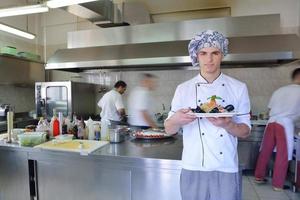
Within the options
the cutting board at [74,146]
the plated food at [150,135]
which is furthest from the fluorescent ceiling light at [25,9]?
the plated food at [150,135]

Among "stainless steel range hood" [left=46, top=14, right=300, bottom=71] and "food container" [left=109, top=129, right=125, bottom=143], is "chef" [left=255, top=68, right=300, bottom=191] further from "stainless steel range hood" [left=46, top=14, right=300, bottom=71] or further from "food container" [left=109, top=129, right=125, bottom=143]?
"food container" [left=109, top=129, right=125, bottom=143]

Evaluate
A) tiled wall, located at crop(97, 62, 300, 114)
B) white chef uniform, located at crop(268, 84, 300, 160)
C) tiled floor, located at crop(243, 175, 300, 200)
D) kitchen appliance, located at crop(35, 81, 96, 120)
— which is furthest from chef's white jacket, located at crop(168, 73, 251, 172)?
kitchen appliance, located at crop(35, 81, 96, 120)

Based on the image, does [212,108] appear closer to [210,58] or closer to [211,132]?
[211,132]

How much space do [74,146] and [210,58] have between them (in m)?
1.34

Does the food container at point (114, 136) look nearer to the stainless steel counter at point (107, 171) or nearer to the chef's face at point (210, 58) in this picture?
the stainless steel counter at point (107, 171)

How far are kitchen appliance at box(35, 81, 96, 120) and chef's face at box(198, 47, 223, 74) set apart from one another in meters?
3.30

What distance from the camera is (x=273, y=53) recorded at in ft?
7.80

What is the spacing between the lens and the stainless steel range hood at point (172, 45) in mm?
2475

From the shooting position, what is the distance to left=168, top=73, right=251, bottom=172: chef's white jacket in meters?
1.19

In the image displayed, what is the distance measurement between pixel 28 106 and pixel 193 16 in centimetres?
373

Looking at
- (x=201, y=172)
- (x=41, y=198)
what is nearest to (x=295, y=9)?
(x=201, y=172)

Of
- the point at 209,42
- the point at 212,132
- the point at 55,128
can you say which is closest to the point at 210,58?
the point at 209,42

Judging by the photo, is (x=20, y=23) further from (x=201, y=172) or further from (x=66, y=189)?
(x=201, y=172)

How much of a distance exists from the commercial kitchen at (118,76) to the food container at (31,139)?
0.01m
